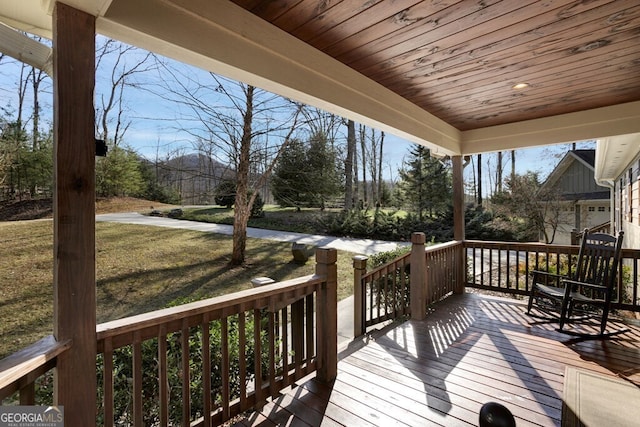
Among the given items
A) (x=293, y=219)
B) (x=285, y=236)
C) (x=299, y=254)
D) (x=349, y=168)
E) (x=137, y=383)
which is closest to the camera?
(x=137, y=383)

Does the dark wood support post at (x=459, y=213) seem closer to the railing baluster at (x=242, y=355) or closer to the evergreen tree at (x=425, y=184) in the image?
the railing baluster at (x=242, y=355)

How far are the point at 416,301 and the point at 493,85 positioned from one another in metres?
2.55

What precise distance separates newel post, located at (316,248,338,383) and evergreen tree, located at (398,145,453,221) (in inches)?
442

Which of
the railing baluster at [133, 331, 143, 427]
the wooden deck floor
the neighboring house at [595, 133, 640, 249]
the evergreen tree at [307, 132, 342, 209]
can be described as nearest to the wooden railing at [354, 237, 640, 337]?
the wooden deck floor

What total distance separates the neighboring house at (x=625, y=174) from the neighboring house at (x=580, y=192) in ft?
8.94

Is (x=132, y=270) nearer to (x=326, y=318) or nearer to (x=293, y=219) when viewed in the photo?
(x=326, y=318)

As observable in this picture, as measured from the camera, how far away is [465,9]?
183 centimetres

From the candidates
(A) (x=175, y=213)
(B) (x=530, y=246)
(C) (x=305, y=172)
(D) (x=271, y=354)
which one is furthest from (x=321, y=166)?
(D) (x=271, y=354)

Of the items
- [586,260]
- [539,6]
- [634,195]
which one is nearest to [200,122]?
[539,6]

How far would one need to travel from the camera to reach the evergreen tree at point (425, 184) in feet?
42.0

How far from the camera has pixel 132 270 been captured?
6.26 metres

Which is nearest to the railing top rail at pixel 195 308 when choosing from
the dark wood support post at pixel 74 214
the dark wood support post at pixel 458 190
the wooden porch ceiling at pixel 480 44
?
the dark wood support post at pixel 74 214

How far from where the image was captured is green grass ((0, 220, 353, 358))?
4.33 m

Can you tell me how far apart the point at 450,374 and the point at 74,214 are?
2769 millimetres
